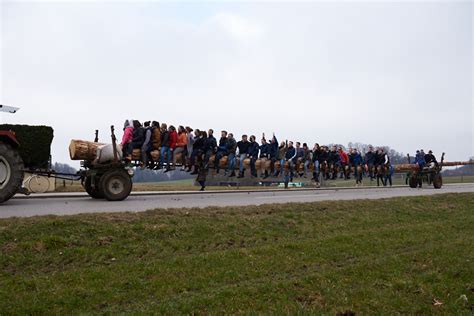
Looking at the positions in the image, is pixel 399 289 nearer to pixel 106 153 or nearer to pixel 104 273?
pixel 104 273

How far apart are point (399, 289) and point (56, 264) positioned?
4.55 m

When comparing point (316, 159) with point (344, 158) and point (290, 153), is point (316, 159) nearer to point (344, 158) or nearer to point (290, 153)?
point (290, 153)

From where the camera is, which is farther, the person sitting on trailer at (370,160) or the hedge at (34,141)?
the person sitting on trailer at (370,160)

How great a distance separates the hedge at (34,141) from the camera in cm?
1627

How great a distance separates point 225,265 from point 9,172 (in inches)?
256

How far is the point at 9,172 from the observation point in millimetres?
9906

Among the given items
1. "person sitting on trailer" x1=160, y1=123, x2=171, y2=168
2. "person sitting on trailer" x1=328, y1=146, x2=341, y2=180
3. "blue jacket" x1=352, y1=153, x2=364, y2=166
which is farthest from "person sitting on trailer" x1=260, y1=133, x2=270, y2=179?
"blue jacket" x1=352, y1=153, x2=364, y2=166

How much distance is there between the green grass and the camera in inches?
186

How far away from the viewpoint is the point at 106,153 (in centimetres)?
1227

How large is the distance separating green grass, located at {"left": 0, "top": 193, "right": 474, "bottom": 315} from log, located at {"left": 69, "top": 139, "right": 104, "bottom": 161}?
4.39m

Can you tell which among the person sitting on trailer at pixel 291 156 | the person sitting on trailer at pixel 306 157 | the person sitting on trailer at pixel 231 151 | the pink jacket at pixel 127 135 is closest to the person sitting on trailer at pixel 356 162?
the person sitting on trailer at pixel 306 157

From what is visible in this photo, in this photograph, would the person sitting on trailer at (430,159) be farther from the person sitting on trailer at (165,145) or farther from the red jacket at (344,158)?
the person sitting on trailer at (165,145)

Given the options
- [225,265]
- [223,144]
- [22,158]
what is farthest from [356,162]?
[225,265]

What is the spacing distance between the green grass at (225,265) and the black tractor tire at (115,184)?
362cm
